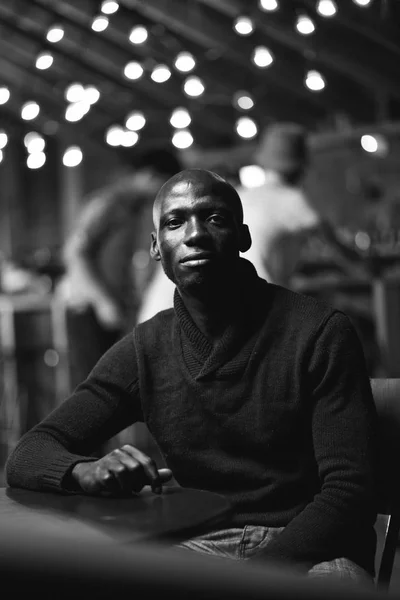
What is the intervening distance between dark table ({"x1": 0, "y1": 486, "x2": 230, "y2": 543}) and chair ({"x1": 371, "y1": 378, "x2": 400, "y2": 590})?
1.43ft

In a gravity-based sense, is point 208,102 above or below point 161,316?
above

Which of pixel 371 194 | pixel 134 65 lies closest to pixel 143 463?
pixel 134 65

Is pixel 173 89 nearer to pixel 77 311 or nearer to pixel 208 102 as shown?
pixel 208 102

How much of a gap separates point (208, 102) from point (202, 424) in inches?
251

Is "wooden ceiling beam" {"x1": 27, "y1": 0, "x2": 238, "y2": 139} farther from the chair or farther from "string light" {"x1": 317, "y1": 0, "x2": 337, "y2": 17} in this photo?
the chair

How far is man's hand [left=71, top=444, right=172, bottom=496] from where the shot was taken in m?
1.37

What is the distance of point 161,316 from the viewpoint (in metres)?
1.81

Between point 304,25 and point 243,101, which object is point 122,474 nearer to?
point 304,25

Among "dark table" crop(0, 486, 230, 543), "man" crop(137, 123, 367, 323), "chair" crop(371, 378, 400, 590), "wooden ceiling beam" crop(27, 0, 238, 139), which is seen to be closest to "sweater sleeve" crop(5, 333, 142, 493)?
"dark table" crop(0, 486, 230, 543)

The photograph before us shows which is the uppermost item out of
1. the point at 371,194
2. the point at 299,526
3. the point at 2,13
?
the point at 2,13

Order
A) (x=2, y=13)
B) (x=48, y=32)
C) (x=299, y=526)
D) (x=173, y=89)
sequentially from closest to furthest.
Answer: (x=299, y=526) → (x=48, y=32) → (x=2, y=13) → (x=173, y=89)

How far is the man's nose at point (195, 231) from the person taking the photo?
1586 mm

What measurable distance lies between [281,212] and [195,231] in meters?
2.21

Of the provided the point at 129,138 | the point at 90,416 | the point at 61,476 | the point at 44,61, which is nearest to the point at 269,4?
the point at 129,138
